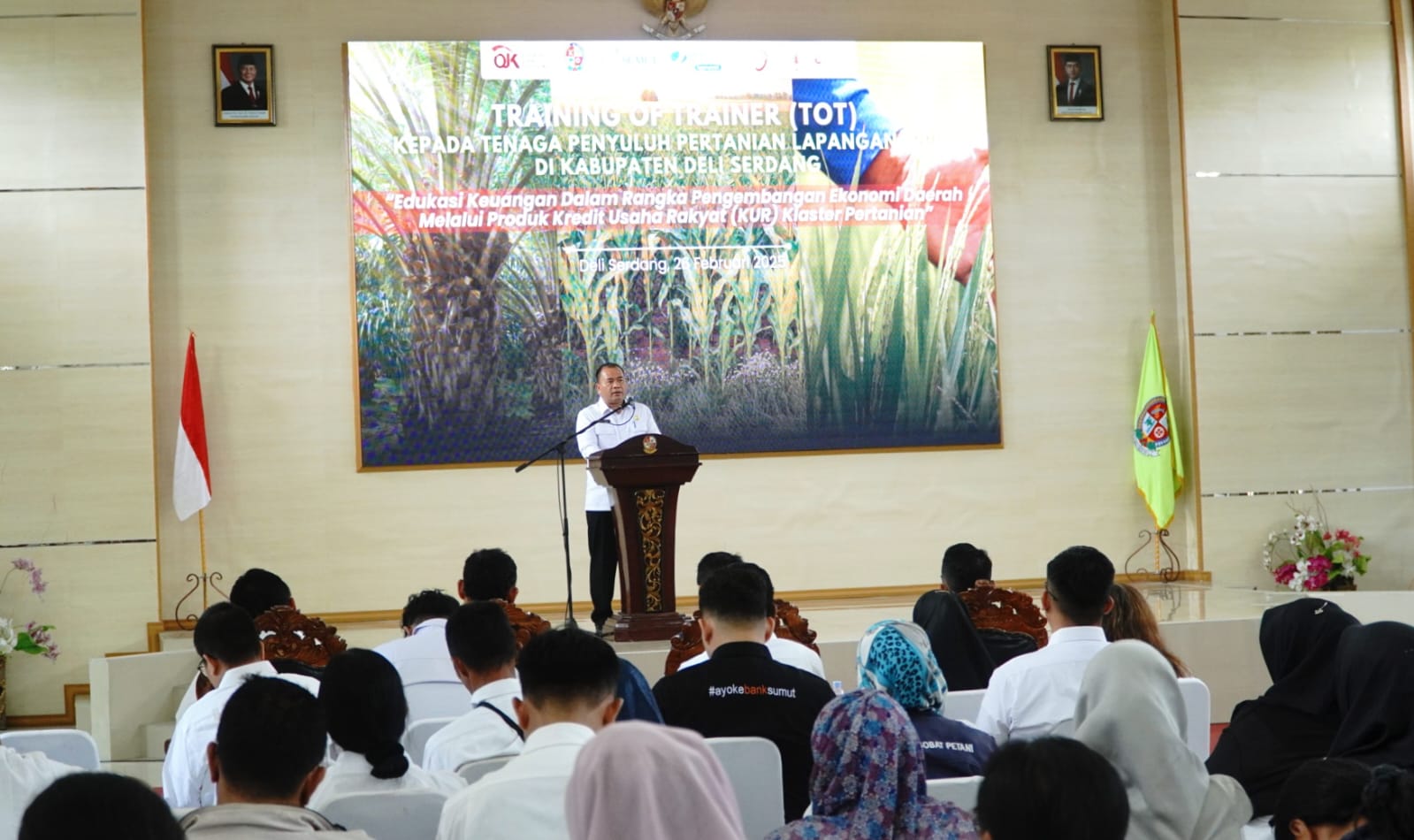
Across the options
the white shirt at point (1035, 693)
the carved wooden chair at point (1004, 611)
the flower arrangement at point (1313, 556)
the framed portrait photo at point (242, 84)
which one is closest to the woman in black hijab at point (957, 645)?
the carved wooden chair at point (1004, 611)

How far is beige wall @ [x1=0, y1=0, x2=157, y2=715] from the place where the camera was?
26.8 ft

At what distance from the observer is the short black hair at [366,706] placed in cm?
262

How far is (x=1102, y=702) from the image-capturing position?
257 cm

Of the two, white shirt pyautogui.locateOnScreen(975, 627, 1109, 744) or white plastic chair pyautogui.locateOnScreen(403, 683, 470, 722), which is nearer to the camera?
white shirt pyautogui.locateOnScreen(975, 627, 1109, 744)

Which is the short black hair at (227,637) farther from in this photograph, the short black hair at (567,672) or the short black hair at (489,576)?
the short black hair at (567,672)

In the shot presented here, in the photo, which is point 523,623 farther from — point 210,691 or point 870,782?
point 870,782

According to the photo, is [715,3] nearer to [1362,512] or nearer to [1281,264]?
[1281,264]

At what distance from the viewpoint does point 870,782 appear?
2.14 metres

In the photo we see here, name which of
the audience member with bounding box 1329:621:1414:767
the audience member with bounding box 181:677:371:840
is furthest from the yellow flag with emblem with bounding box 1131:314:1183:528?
the audience member with bounding box 181:677:371:840

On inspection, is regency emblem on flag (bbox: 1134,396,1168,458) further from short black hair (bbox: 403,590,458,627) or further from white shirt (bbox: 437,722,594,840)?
white shirt (bbox: 437,722,594,840)

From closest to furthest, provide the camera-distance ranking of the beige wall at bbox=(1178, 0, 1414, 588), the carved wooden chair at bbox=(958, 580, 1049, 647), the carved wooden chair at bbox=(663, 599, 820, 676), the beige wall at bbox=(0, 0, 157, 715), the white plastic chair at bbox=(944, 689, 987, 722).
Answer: the white plastic chair at bbox=(944, 689, 987, 722) < the carved wooden chair at bbox=(663, 599, 820, 676) < the carved wooden chair at bbox=(958, 580, 1049, 647) < the beige wall at bbox=(0, 0, 157, 715) < the beige wall at bbox=(1178, 0, 1414, 588)

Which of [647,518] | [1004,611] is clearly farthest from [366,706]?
[647,518]

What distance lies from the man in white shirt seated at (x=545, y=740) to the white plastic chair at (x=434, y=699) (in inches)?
70.6

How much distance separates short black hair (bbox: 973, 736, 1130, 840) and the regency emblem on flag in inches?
313
